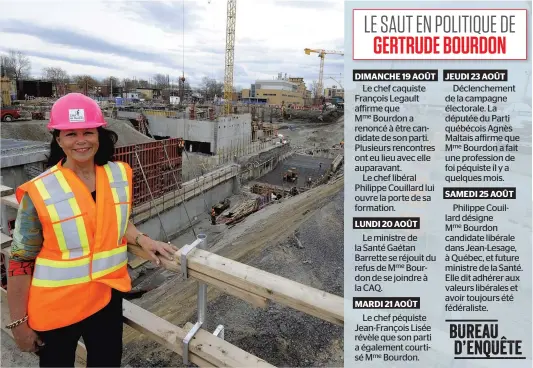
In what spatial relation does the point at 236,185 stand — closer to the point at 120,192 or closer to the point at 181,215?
the point at 181,215

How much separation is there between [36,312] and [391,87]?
334cm

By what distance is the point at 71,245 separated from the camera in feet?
6.81

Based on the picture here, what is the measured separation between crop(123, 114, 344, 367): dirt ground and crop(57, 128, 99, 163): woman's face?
127 centimetres

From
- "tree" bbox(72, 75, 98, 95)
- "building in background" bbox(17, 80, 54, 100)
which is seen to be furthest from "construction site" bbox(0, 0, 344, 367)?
"tree" bbox(72, 75, 98, 95)

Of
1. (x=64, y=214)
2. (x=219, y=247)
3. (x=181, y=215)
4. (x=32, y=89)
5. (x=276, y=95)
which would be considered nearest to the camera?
(x=64, y=214)

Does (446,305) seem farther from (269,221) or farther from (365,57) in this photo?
(269,221)

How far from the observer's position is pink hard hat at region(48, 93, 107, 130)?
212 centimetres

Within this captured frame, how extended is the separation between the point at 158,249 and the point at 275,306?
4.17 meters

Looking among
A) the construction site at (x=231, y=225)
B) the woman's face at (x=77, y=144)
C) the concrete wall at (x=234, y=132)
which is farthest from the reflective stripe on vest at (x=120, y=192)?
the concrete wall at (x=234, y=132)

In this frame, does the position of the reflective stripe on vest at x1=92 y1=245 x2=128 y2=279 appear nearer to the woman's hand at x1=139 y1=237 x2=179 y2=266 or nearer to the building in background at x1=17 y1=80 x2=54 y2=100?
the woman's hand at x1=139 y1=237 x2=179 y2=266

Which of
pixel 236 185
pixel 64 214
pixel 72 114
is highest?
pixel 72 114

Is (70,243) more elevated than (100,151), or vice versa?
(100,151)

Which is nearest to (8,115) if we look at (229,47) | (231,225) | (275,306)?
(231,225)

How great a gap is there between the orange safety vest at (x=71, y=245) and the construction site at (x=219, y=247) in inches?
13.7
